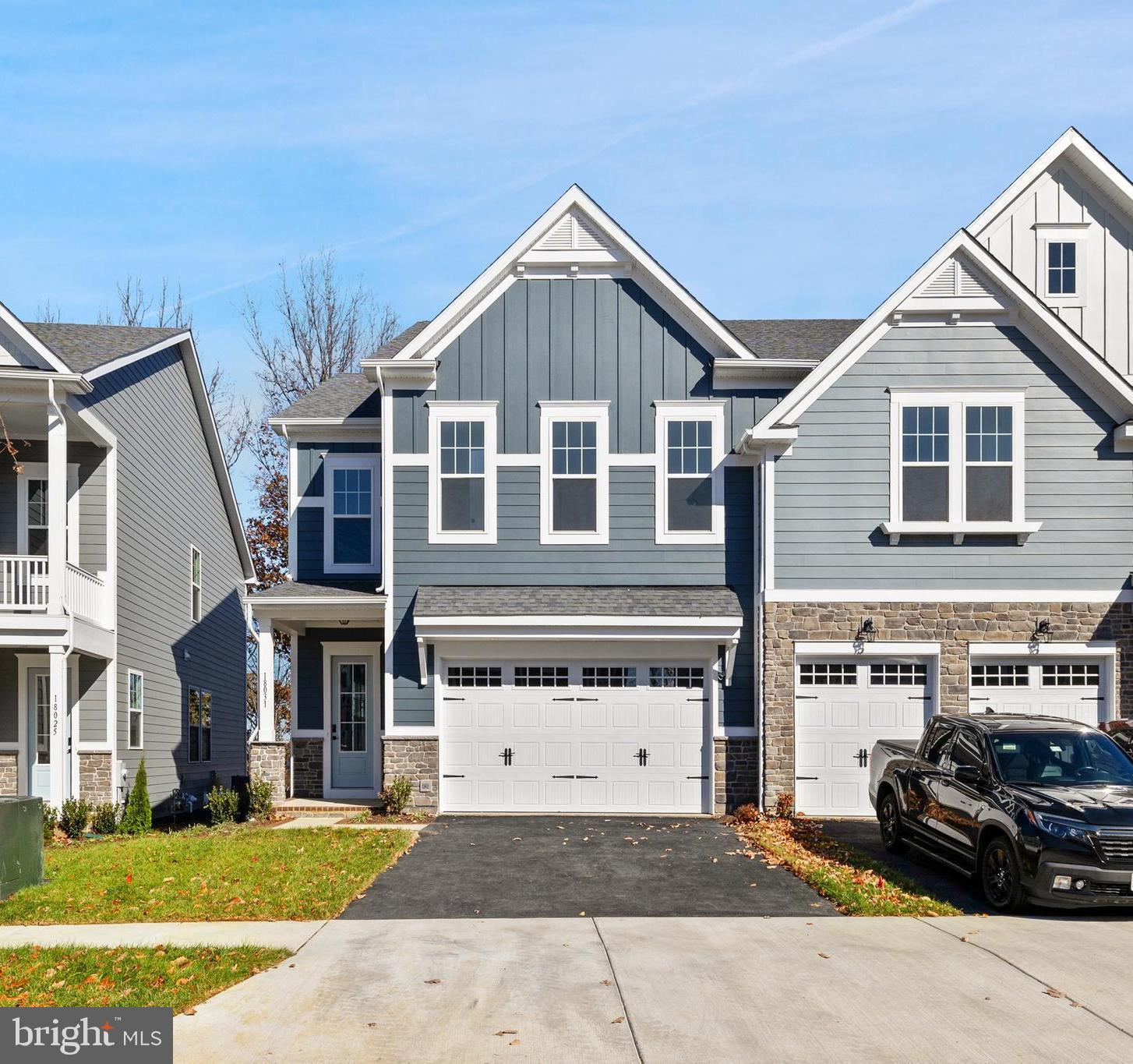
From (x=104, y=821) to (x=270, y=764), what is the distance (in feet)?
8.04

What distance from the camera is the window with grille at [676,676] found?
1862cm

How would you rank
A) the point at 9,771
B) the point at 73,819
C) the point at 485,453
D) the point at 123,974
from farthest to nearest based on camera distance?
the point at 9,771, the point at 485,453, the point at 73,819, the point at 123,974

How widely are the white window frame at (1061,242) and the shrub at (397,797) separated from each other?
43.7ft

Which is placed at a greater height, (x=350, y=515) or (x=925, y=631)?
(x=350, y=515)

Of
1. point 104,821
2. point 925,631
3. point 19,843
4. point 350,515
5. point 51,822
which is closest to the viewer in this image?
point 19,843

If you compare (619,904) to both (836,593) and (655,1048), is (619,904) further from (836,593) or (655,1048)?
(836,593)

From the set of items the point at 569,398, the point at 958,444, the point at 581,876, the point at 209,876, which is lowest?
the point at 581,876

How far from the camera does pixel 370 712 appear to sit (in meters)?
20.5

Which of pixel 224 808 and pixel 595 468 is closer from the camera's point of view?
pixel 224 808

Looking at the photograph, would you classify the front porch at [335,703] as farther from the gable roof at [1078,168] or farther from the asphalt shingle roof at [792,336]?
the gable roof at [1078,168]

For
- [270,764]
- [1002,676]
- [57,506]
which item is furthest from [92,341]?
[1002,676]

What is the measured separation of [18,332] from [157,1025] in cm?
1292

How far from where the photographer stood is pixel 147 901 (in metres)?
11.5

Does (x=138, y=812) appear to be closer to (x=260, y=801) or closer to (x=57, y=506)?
(x=260, y=801)
